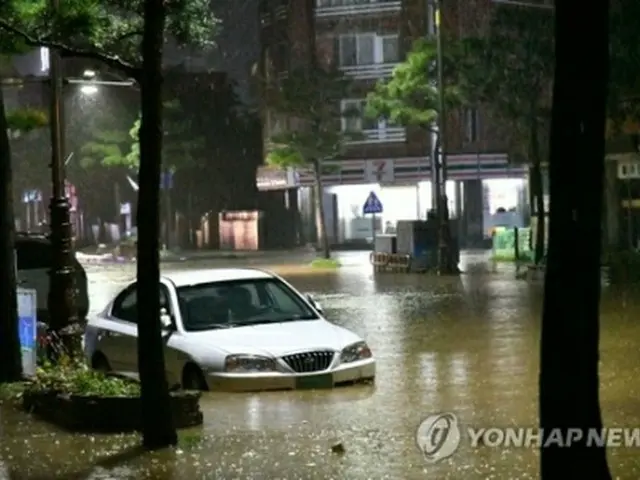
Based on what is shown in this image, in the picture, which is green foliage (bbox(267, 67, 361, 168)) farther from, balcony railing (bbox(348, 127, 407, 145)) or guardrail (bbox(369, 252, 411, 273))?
balcony railing (bbox(348, 127, 407, 145))

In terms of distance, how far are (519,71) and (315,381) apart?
87.6 feet

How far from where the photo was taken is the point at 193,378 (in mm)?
14094

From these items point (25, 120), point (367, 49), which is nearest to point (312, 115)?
point (367, 49)

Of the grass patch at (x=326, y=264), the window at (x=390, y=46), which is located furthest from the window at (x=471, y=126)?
the grass patch at (x=326, y=264)

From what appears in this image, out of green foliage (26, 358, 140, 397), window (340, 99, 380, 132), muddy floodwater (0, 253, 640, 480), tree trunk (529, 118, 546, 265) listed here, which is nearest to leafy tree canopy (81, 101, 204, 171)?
window (340, 99, 380, 132)

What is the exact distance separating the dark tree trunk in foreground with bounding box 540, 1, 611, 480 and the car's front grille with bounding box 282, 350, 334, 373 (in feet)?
24.3

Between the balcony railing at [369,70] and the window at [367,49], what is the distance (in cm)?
20

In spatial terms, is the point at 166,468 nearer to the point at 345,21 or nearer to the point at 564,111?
the point at 564,111

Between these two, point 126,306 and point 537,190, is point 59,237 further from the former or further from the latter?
point 537,190

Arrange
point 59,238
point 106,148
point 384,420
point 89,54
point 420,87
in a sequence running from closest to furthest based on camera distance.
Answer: point 89,54 < point 384,420 < point 59,238 < point 420,87 < point 106,148

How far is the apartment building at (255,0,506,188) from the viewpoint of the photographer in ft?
201

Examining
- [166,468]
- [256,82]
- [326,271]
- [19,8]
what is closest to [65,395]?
[166,468]

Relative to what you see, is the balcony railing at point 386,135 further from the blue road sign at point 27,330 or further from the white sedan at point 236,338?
the blue road sign at point 27,330

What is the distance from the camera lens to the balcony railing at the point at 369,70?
62.6 m
